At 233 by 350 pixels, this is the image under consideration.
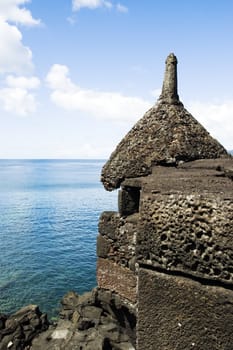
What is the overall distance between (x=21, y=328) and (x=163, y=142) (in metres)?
15.4

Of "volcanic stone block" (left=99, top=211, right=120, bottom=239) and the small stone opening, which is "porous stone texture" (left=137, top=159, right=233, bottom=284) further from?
"volcanic stone block" (left=99, top=211, right=120, bottom=239)

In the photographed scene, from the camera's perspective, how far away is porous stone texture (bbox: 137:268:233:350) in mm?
1820

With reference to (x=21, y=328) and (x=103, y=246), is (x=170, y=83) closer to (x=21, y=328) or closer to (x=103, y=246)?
(x=103, y=246)

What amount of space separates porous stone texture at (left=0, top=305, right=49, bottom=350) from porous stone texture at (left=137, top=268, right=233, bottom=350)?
14.5 m

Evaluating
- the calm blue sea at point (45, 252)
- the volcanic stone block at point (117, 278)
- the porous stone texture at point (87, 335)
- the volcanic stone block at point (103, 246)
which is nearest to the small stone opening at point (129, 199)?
the volcanic stone block at point (103, 246)

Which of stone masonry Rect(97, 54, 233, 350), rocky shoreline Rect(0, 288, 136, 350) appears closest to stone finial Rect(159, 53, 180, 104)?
stone masonry Rect(97, 54, 233, 350)

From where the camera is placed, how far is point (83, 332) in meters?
11.5

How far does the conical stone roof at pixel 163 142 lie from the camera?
371cm

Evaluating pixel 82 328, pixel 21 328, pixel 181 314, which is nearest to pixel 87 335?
pixel 82 328

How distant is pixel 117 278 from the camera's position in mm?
4086

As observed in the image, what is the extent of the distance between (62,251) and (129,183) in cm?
3918

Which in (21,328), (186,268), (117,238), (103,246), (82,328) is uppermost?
(186,268)

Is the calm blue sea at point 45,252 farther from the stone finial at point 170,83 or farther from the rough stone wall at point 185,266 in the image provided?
the rough stone wall at point 185,266

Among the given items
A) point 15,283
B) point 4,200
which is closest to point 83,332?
point 15,283
